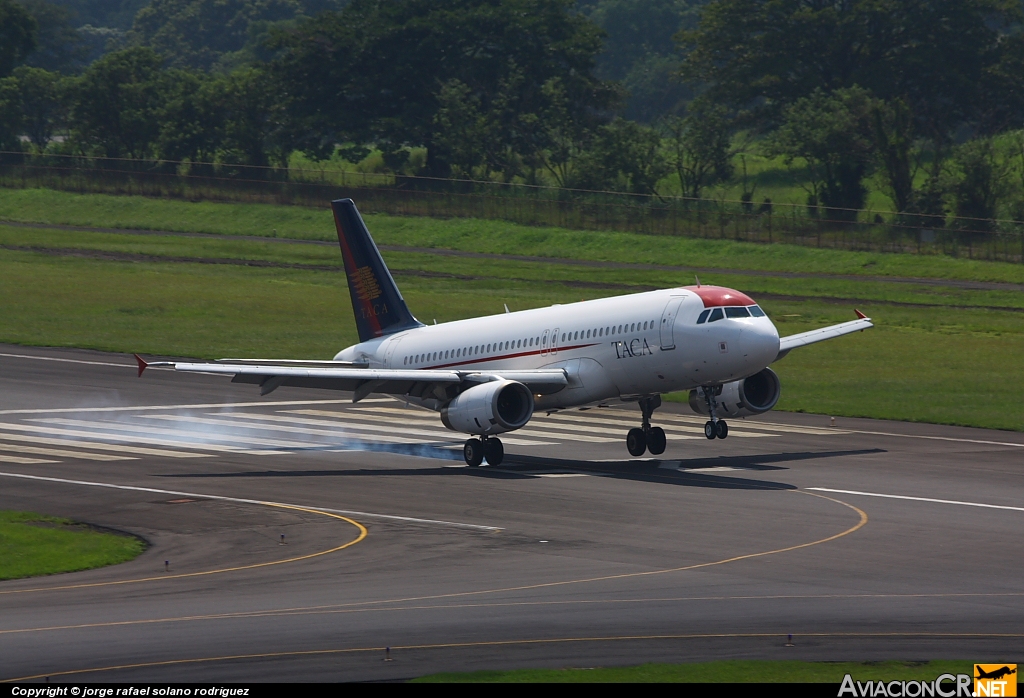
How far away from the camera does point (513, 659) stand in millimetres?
23797

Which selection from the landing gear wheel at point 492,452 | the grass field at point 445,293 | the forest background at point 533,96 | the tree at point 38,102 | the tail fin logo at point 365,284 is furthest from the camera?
the tree at point 38,102

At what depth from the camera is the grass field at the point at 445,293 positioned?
68.3 m

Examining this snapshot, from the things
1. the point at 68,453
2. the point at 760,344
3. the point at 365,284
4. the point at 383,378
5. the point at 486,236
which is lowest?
the point at 68,453

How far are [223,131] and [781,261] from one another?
208ft

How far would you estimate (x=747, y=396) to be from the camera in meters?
47.2

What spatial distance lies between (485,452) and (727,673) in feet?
78.8

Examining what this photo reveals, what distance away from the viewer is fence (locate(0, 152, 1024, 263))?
360ft

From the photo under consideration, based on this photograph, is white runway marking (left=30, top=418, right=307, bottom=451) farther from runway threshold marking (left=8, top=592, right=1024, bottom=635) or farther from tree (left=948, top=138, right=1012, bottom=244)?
tree (left=948, top=138, right=1012, bottom=244)

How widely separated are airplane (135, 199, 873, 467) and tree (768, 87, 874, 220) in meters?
78.4

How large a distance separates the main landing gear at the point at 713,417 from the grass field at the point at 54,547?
17.1 m

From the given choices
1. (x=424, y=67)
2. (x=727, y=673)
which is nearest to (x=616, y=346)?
(x=727, y=673)

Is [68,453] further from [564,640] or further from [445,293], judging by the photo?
[445,293]

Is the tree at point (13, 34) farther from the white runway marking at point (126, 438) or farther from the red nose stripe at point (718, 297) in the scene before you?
the red nose stripe at point (718, 297)

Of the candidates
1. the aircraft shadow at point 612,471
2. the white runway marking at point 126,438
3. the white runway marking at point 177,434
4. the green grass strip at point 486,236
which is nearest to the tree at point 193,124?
the green grass strip at point 486,236
